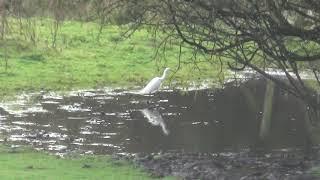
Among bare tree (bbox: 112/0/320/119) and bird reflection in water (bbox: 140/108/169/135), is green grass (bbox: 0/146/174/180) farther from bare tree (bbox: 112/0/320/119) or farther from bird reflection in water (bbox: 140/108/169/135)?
bird reflection in water (bbox: 140/108/169/135)

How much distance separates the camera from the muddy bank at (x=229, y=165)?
1384 centimetres

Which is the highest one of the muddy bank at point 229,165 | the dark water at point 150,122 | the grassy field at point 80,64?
the grassy field at point 80,64

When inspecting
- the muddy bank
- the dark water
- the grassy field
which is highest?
the grassy field

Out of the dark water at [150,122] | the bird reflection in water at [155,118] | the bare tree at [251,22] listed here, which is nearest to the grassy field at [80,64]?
the dark water at [150,122]

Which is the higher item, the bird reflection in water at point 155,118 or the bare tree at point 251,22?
the bare tree at point 251,22

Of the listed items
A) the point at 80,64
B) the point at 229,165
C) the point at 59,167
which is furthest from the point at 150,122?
A: the point at 80,64

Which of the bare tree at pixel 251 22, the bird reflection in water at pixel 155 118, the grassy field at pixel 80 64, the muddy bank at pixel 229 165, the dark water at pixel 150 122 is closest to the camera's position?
the bare tree at pixel 251 22

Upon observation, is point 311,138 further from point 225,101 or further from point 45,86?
point 45,86

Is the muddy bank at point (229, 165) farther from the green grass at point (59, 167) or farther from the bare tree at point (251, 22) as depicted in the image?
the bare tree at point (251, 22)

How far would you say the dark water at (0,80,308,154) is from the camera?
56.1 ft

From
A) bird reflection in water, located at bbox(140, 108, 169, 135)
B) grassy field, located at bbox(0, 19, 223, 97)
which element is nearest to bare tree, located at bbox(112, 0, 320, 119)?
bird reflection in water, located at bbox(140, 108, 169, 135)

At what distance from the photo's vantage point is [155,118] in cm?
2044

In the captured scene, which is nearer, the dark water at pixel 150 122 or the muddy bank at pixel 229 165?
the muddy bank at pixel 229 165

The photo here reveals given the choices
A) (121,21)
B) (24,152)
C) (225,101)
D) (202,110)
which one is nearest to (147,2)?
(121,21)
